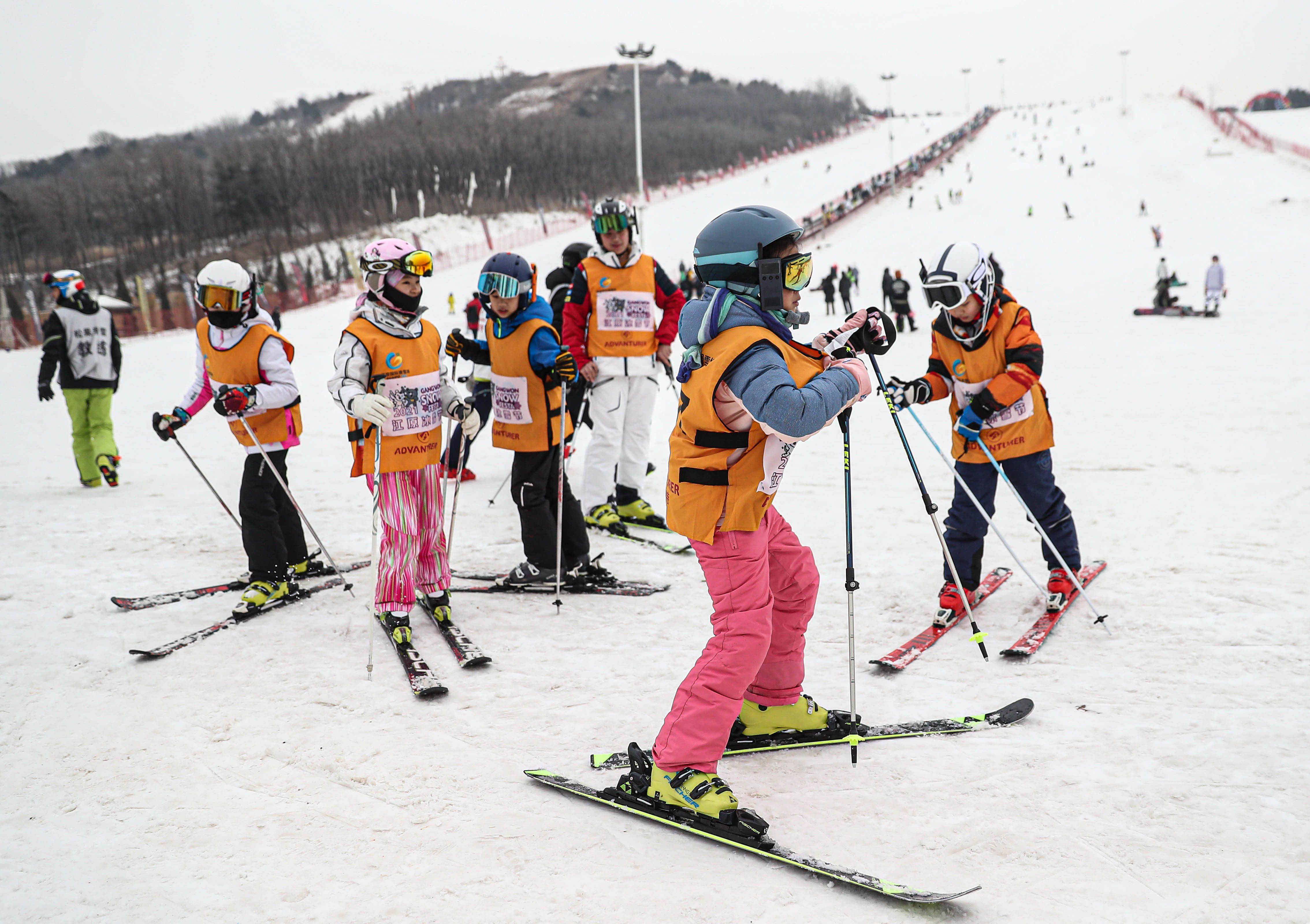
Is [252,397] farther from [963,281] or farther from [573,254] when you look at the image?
[963,281]

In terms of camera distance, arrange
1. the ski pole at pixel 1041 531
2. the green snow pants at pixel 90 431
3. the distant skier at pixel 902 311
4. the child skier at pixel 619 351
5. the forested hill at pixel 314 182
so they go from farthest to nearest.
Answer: the forested hill at pixel 314 182
the distant skier at pixel 902 311
the green snow pants at pixel 90 431
the child skier at pixel 619 351
the ski pole at pixel 1041 531

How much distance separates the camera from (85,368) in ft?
26.6

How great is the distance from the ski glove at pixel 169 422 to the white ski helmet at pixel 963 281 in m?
4.09

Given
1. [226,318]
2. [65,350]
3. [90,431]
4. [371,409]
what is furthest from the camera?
[90,431]

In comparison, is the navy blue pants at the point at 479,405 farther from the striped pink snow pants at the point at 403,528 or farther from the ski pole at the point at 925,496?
the ski pole at the point at 925,496

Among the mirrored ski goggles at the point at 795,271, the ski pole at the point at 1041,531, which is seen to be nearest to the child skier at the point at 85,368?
the mirrored ski goggles at the point at 795,271

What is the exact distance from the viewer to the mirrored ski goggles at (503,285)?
508 cm

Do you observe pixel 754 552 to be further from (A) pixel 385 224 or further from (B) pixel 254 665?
(A) pixel 385 224

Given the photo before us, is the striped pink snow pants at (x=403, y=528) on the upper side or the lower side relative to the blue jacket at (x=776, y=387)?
lower

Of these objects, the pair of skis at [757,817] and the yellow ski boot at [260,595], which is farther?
the yellow ski boot at [260,595]

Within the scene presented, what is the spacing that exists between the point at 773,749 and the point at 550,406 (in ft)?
8.67

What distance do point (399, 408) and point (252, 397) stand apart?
39.7 inches

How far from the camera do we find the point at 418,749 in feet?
11.3

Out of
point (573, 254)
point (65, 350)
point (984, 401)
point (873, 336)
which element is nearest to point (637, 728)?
point (873, 336)
